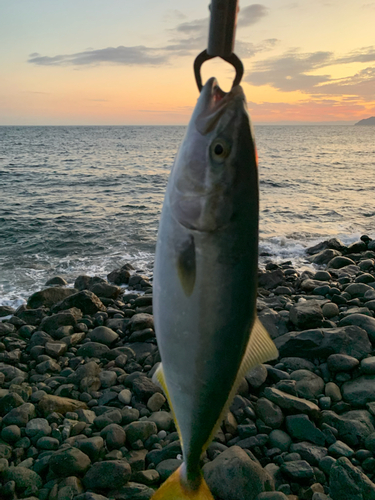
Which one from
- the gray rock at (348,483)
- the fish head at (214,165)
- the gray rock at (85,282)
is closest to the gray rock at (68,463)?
the gray rock at (348,483)

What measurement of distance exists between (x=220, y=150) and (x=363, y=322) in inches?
214

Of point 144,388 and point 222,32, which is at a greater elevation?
point 222,32

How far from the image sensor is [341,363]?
5418mm

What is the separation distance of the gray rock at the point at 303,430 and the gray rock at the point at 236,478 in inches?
33.2

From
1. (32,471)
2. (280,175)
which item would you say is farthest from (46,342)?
(280,175)

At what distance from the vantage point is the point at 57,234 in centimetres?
1734

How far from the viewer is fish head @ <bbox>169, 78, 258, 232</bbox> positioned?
1.84m

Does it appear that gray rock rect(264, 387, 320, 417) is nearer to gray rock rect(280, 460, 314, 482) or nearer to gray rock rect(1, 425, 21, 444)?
gray rock rect(280, 460, 314, 482)

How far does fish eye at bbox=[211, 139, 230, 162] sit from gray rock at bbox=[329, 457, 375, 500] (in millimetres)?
3292

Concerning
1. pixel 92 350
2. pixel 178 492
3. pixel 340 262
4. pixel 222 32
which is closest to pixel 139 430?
pixel 178 492

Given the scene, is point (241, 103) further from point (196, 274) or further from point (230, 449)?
point (230, 449)

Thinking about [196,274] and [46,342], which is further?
[46,342]

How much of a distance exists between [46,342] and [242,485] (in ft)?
15.2

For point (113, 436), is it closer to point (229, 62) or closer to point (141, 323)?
point (141, 323)
